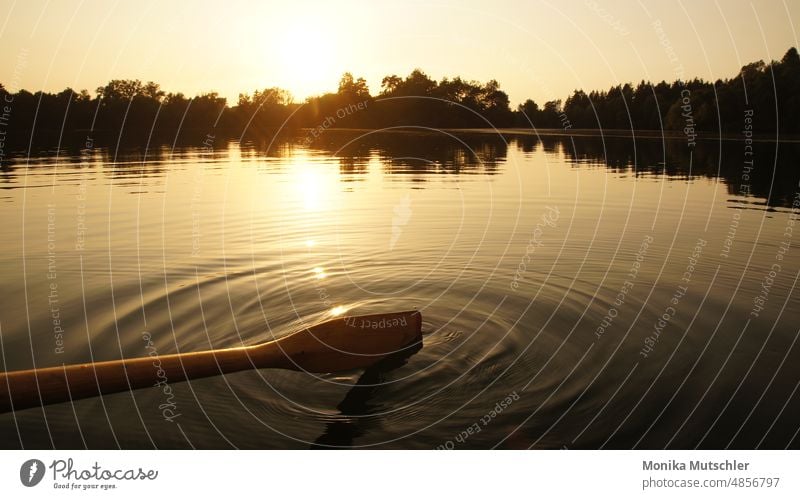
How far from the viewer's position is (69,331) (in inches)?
279

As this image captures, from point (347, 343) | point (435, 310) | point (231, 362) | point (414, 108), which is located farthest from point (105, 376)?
point (414, 108)

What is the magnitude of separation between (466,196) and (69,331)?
44.9 feet

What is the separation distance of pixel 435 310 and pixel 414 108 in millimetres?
42021

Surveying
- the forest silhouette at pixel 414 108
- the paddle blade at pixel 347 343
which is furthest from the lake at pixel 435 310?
the forest silhouette at pixel 414 108

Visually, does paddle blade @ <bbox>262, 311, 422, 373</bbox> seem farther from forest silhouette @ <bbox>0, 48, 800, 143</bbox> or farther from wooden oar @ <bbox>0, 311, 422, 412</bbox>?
forest silhouette @ <bbox>0, 48, 800, 143</bbox>

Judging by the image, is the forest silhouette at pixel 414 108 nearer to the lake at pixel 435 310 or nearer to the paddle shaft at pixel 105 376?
the lake at pixel 435 310

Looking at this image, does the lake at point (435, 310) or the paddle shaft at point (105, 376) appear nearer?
the paddle shaft at point (105, 376)

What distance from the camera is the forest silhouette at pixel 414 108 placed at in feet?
135

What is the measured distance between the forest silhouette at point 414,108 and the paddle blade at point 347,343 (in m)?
19.2

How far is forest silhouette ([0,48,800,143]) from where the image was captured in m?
41.0

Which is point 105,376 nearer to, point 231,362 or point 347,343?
point 231,362

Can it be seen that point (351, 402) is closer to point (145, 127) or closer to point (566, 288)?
point (566, 288)

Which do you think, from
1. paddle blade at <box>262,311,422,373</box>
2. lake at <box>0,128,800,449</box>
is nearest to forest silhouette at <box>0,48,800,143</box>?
lake at <box>0,128,800,449</box>

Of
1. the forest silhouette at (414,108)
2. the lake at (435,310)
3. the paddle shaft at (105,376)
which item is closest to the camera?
the paddle shaft at (105,376)
